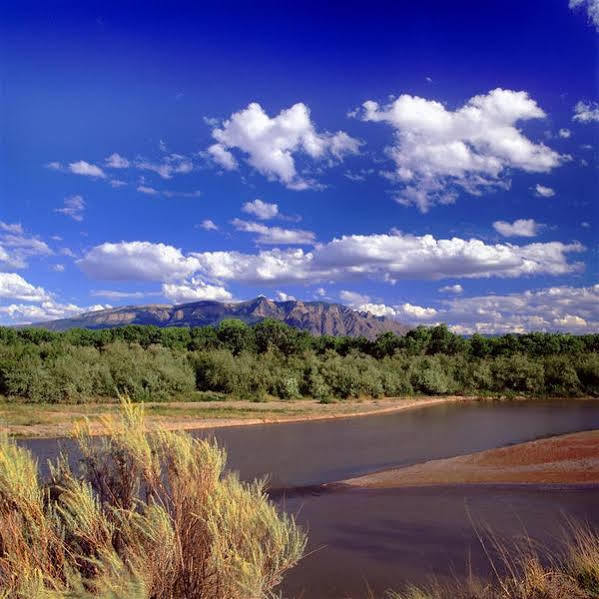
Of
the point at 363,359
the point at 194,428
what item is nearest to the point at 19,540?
the point at 194,428

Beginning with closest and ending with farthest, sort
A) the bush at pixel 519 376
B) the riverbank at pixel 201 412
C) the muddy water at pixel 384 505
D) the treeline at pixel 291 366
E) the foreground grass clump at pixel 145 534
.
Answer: the foreground grass clump at pixel 145 534 → the muddy water at pixel 384 505 → the riverbank at pixel 201 412 → the treeline at pixel 291 366 → the bush at pixel 519 376

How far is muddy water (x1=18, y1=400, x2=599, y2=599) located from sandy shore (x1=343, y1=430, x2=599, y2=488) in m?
0.97

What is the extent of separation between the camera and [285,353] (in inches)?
2012

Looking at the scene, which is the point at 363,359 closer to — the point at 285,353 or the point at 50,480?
the point at 285,353

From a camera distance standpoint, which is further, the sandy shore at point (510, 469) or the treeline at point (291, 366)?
the treeline at point (291, 366)

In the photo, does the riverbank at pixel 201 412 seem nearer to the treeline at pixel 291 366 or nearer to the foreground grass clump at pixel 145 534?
the treeline at pixel 291 366

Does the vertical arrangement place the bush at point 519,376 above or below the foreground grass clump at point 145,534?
below

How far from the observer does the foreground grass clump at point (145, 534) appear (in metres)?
5.30

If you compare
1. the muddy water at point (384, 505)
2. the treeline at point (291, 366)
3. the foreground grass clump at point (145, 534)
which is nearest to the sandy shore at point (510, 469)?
the muddy water at point (384, 505)

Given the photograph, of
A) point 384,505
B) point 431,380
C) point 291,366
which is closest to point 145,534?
point 384,505

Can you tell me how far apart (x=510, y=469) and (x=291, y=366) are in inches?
1133

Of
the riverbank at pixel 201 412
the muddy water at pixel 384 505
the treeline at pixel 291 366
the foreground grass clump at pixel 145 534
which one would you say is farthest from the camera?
the treeline at pixel 291 366

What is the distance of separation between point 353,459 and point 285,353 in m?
32.0

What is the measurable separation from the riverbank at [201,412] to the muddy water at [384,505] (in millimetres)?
2317
